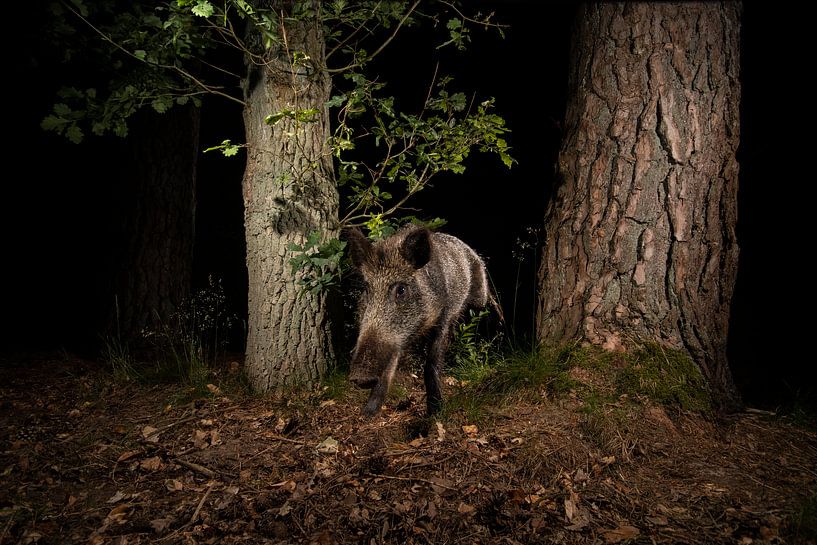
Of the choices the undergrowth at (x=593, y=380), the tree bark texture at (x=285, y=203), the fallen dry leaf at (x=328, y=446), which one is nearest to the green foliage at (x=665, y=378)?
the undergrowth at (x=593, y=380)

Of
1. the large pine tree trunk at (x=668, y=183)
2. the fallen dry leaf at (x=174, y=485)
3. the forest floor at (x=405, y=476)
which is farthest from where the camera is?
the large pine tree trunk at (x=668, y=183)

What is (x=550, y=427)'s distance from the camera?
289 cm

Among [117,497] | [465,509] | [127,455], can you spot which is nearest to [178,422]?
[127,455]

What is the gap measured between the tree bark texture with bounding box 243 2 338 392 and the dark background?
65.8 inches

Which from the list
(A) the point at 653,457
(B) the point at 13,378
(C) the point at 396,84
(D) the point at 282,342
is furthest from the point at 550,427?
(C) the point at 396,84

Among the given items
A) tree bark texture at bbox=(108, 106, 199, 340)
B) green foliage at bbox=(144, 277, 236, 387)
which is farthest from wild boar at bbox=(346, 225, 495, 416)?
tree bark texture at bbox=(108, 106, 199, 340)

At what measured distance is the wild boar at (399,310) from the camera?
3195 mm

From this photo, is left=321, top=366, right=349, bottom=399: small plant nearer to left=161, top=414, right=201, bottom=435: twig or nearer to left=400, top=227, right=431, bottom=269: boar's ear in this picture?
left=161, top=414, right=201, bottom=435: twig

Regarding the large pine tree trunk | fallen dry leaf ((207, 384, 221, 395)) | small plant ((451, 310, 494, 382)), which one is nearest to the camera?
the large pine tree trunk

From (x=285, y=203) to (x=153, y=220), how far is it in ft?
8.57

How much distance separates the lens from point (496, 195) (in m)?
9.95

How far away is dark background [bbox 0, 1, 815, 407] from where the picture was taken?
18.1 ft

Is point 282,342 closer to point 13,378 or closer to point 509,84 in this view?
point 13,378

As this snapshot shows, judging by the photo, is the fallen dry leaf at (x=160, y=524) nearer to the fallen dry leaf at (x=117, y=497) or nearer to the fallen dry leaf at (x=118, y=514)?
the fallen dry leaf at (x=118, y=514)
